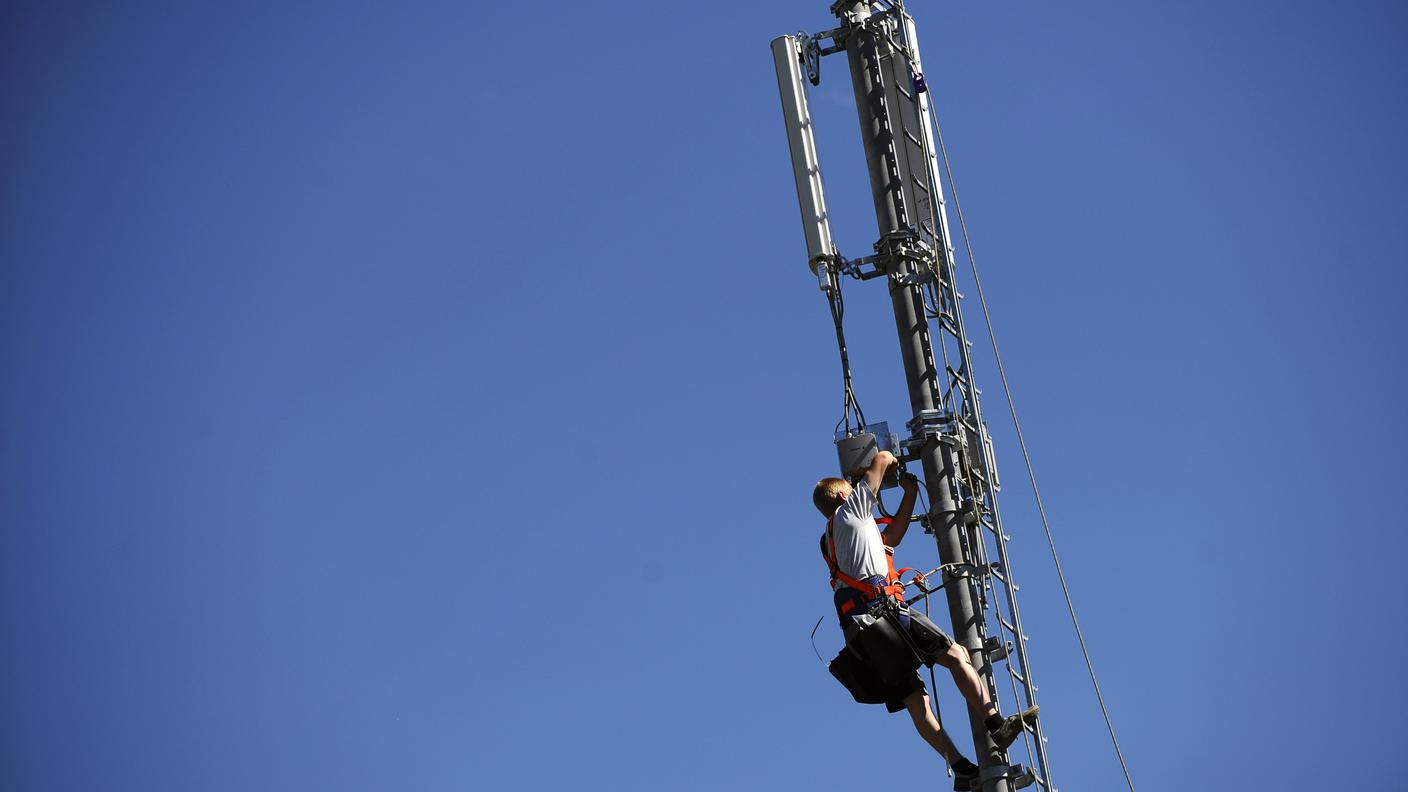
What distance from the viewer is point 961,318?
8.67 metres

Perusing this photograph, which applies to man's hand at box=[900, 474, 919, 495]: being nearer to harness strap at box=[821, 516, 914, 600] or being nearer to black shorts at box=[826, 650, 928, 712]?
harness strap at box=[821, 516, 914, 600]

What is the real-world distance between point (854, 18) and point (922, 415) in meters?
2.37

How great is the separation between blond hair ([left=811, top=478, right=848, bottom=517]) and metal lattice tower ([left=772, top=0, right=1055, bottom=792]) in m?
0.56

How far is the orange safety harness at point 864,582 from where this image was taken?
25.4 feet

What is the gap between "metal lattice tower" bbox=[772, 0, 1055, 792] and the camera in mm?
8023

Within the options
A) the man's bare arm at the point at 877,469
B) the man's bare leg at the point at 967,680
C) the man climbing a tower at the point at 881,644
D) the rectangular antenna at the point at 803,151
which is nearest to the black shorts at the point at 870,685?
the man climbing a tower at the point at 881,644

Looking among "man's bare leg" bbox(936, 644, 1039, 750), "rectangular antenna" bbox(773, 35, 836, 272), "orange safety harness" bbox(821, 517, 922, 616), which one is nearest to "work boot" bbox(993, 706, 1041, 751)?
"man's bare leg" bbox(936, 644, 1039, 750)

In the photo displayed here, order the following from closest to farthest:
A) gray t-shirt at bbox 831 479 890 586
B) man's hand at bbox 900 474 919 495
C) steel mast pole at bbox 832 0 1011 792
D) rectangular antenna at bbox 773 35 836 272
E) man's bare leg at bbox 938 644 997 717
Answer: man's bare leg at bbox 938 644 997 717
gray t-shirt at bbox 831 479 890 586
steel mast pole at bbox 832 0 1011 792
man's hand at bbox 900 474 919 495
rectangular antenna at bbox 773 35 836 272

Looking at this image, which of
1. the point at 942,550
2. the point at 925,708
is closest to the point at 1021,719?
the point at 925,708

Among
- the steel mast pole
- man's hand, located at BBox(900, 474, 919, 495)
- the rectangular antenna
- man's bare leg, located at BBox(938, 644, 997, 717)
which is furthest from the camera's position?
the rectangular antenna

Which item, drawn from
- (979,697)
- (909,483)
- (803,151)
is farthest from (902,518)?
(803,151)

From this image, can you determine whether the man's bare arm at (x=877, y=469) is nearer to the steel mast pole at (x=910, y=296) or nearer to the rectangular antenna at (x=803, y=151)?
the steel mast pole at (x=910, y=296)

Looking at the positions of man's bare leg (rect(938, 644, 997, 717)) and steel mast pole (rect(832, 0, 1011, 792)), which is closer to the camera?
man's bare leg (rect(938, 644, 997, 717))

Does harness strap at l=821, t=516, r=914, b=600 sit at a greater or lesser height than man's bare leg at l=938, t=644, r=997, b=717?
greater
